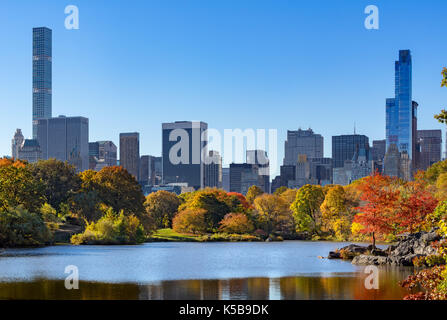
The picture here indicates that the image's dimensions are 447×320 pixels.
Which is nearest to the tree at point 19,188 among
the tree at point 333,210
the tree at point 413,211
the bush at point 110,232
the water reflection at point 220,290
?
the bush at point 110,232

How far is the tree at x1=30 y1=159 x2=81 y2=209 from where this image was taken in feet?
253

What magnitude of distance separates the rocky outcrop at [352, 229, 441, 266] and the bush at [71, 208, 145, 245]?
30897 millimetres

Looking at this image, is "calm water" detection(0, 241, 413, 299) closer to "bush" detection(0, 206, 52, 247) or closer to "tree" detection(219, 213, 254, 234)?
"bush" detection(0, 206, 52, 247)

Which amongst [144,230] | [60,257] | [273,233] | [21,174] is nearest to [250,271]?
[60,257]

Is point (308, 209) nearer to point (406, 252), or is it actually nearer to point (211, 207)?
point (211, 207)

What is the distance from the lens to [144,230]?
79.9m

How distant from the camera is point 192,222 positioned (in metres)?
86.1

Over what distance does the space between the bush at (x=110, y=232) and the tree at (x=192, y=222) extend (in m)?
14.3

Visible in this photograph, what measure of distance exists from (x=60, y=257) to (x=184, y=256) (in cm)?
1004

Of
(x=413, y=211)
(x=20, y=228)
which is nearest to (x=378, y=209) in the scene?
(x=413, y=211)

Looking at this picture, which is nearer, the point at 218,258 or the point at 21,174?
the point at 218,258

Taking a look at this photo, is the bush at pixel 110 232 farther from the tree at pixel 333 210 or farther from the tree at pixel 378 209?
the tree at pixel 378 209

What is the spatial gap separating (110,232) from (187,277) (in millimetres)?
34130
